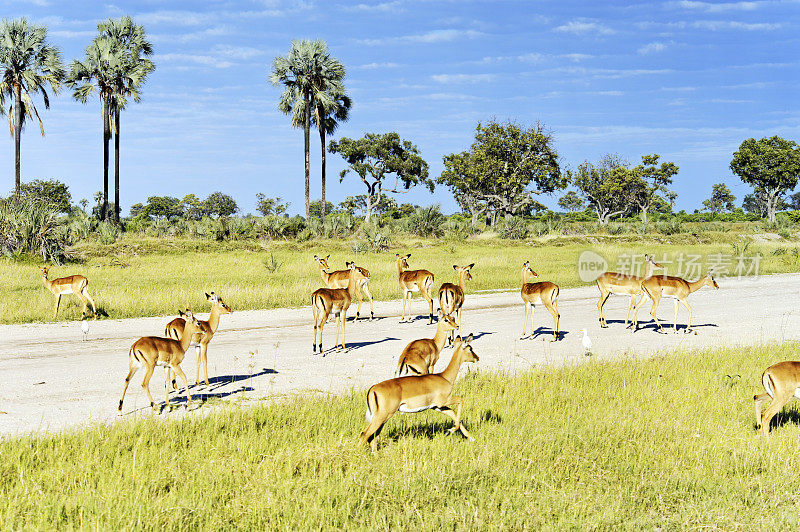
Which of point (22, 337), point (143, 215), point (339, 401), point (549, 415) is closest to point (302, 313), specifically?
point (22, 337)

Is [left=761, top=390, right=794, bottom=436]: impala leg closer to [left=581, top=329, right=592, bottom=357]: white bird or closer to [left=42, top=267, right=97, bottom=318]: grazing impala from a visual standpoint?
[left=581, top=329, right=592, bottom=357]: white bird

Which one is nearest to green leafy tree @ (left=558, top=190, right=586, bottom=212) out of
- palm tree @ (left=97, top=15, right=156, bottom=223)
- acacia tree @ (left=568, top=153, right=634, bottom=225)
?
acacia tree @ (left=568, top=153, right=634, bottom=225)

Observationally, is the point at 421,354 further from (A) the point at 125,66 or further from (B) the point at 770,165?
(B) the point at 770,165

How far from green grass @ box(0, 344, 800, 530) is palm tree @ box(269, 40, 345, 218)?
159 feet

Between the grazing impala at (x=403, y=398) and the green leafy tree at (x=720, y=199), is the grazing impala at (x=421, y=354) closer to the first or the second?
the grazing impala at (x=403, y=398)

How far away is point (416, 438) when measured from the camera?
7.92 m

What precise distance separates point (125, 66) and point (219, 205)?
78793 millimetres

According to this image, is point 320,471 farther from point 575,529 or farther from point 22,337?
point 22,337

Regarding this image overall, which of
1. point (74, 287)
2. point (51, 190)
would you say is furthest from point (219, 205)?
point (74, 287)

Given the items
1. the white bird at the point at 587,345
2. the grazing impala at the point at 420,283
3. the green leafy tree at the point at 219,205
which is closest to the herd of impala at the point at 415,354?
the grazing impala at the point at 420,283

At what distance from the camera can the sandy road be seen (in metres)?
10.3

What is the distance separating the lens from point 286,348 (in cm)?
1477

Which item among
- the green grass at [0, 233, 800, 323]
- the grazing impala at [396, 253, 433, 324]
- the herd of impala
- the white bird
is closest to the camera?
the herd of impala

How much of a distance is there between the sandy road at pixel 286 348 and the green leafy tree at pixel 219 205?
109 m
